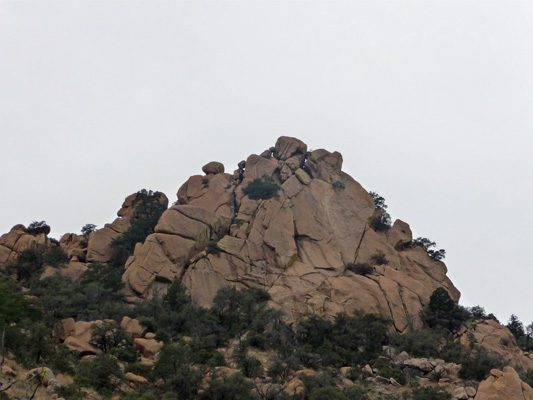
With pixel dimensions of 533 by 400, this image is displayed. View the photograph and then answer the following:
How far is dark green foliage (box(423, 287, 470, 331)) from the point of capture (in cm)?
4575

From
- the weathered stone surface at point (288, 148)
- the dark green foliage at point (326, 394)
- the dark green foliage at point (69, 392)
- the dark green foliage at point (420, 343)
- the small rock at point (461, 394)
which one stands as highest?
the weathered stone surface at point (288, 148)

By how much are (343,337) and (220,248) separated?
15072 mm

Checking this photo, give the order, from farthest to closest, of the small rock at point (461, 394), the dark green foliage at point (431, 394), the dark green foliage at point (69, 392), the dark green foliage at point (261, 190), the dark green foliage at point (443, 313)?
the dark green foliage at point (261, 190), the dark green foliage at point (443, 313), the dark green foliage at point (431, 394), the small rock at point (461, 394), the dark green foliage at point (69, 392)

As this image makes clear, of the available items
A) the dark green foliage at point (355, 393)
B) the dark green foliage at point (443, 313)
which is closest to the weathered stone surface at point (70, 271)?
the dark green foliage at point (355, 393)

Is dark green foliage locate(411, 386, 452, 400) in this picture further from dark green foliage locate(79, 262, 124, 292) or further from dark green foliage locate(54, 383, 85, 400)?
dark green foliage locate(79, 262, 124, 292)

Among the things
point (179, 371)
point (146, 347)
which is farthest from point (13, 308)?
point (179, 371)

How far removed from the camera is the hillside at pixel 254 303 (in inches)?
1069

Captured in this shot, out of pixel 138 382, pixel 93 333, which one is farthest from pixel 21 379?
pixel 93 333

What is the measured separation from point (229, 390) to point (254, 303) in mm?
16967

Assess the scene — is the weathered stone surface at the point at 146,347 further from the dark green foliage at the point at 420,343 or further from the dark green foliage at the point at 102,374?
the dark green foliage at the point at 420,343

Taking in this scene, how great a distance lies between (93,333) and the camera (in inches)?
1174

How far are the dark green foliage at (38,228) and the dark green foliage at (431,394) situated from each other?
41927mm

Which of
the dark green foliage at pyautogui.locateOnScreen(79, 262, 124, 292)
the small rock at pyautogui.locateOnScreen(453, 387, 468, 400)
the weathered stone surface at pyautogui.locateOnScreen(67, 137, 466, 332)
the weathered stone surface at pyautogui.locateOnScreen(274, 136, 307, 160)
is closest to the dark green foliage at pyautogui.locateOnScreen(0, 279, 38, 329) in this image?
the dark green foliage at pyautogui.locateOnScreen(79, 262, 124, 292)

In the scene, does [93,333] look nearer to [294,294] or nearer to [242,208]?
[294,294]
